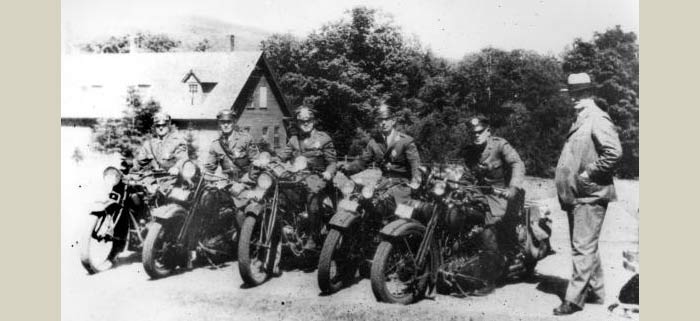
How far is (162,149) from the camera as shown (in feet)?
19.8

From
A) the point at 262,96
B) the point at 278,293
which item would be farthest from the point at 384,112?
the point at 278,293

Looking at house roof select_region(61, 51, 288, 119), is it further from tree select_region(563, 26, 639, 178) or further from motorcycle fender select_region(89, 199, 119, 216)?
tree select_region(563, 26, 639, 178)

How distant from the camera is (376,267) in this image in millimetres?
4609

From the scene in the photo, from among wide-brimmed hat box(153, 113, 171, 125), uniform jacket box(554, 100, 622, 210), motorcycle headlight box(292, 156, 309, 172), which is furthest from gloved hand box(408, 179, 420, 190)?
wide-brimmed hat box(153, 113, 171, 125)

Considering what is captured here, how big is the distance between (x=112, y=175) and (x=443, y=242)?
10.8 feet

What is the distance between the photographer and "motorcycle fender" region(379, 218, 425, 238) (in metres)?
4.59

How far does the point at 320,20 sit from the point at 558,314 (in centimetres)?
346

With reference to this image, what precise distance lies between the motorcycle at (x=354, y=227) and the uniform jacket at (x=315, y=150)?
43cm

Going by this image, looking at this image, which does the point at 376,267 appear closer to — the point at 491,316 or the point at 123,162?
the point at 491,316

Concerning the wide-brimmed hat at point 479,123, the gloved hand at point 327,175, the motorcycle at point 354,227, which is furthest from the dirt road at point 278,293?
the gloved hand at point 327,175

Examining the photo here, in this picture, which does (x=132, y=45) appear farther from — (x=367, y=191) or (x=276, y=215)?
(x=367, y=191)

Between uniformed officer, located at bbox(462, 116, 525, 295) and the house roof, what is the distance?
205 centimetres

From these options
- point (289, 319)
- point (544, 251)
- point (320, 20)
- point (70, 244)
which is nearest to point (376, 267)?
point (289, 319)

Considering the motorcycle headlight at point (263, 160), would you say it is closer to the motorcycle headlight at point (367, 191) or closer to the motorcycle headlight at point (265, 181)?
the motorcycle headlight at point (265, 181)
